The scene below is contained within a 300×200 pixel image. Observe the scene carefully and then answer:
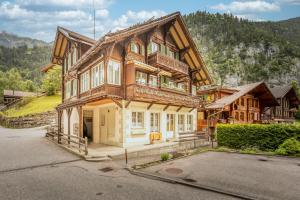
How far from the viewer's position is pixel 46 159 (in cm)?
1316

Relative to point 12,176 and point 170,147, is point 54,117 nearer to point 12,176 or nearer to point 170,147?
point 170,147

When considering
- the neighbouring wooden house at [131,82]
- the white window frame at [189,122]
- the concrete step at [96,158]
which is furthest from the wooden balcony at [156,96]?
the concrete step at [96,158]

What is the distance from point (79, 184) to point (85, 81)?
13.8 meters

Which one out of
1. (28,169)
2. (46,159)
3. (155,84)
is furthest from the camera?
(155,84)

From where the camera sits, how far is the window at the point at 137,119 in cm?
1831

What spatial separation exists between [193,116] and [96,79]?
13.5m

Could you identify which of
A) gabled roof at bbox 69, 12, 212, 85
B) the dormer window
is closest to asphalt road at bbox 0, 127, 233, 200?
gabled roof at bbox 69, 12, 212, 85

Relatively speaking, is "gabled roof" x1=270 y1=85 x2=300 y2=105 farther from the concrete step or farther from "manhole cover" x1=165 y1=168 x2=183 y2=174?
the concrete step

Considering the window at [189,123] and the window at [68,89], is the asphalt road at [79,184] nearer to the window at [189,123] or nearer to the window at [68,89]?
the window at [68,89]

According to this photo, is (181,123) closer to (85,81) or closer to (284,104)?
(85,81)

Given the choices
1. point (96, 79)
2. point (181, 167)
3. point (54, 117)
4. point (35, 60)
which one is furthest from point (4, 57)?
point (181, 167)

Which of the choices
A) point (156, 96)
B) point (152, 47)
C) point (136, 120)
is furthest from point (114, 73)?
point (152, 47)

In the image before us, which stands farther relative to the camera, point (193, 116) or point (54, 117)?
point (54, 117)

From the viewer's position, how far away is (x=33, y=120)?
120 feet
